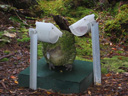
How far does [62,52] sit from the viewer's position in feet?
12.5

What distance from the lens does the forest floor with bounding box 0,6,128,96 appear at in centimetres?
371

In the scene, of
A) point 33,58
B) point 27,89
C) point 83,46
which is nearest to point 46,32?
point 33,58

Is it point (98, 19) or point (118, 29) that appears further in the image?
point (98, 19)

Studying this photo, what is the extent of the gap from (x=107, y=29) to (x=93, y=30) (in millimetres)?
3442

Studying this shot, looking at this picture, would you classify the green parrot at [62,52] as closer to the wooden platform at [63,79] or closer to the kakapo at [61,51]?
the kakapo at [61,51]

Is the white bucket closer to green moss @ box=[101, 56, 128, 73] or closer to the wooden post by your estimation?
the wooden post

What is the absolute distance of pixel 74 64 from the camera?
4.18 metres

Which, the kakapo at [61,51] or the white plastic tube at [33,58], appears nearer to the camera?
the white plastic tube at [33,58]

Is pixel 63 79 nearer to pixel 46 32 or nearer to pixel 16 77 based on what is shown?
pixel 46 32

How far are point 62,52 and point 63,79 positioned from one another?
442 mm

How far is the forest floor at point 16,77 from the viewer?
3715 mm

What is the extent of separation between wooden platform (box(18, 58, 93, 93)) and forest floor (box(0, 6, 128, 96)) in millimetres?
83

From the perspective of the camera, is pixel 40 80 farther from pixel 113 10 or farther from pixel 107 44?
pixel 113 10

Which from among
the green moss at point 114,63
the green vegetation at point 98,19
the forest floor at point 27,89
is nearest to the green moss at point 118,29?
the green vegetation at point 98,19
